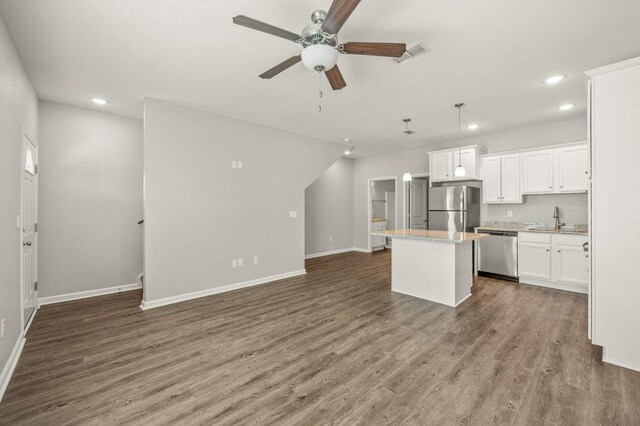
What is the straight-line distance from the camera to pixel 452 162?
5566 millimetres

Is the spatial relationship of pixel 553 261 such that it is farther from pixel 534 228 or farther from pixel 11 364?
pixel 11 364

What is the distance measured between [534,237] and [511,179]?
1.10 m

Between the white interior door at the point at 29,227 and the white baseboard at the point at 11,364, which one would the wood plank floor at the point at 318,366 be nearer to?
the white baseboard at the point at 11,364

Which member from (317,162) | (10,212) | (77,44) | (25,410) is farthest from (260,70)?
(25,410)

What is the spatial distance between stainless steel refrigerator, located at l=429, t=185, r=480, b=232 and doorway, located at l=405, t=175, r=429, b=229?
0.97m

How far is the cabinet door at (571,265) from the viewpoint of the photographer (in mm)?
4016

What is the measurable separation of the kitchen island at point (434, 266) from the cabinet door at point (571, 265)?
149cm

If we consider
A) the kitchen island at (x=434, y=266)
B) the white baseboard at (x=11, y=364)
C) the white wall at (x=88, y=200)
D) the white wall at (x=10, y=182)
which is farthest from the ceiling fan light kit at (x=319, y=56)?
the white wall at (x=88, y=200)

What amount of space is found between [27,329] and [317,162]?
471cm

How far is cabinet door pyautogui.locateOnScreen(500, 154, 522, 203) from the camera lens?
4887mm

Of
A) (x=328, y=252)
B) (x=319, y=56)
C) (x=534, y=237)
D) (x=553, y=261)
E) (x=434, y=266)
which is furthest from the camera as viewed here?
(x=328, y=252)

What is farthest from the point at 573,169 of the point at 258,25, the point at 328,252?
the point at 328,252

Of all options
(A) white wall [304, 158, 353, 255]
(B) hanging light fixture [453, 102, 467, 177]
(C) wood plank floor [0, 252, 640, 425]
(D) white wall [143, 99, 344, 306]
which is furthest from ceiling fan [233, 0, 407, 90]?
(A) white wall [304, 158, 353, 255]

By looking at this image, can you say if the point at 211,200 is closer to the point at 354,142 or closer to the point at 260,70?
the point at 260,70
